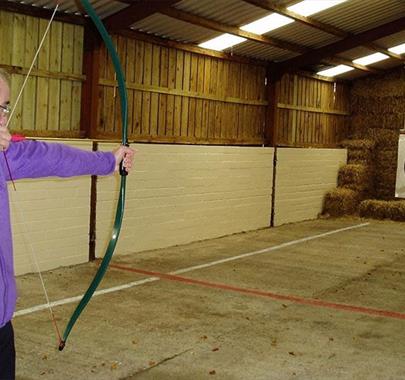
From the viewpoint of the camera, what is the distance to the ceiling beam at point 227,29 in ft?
22.6

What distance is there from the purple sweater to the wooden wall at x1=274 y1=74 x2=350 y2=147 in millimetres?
8343

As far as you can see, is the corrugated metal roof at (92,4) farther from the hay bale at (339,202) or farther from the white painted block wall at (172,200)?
the hay bale at (339,202)

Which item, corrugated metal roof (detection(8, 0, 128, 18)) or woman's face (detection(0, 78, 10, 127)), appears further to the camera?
corrugated metal roof (detection(8, 0, 128, 18))

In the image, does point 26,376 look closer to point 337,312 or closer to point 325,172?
point 337,312

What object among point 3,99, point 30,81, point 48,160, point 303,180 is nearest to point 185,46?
point 30,81

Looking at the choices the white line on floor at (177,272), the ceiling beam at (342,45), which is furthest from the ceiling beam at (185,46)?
the white line on floor at (177,272)

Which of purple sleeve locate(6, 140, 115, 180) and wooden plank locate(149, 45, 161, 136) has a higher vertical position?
wooden plank locate(149, 45, 161, 136)

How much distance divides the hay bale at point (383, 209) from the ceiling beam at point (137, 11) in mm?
6129

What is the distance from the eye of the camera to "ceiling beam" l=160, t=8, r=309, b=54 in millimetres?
6883

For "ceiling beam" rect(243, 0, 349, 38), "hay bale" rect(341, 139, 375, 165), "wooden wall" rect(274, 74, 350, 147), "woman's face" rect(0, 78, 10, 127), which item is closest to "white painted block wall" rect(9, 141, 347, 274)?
"wooden wall" rect(274, 74, 350, 147)

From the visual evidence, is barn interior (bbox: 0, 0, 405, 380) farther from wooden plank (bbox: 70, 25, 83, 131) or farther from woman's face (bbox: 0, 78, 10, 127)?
woman's face (bbox: 0, 78, 10, 127)

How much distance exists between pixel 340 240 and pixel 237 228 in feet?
4.71

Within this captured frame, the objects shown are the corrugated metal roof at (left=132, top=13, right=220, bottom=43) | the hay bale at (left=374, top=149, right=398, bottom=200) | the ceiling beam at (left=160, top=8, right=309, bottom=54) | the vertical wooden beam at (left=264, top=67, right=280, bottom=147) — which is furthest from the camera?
the hay bale at (left=374, top=149, right=398, bottom=200)

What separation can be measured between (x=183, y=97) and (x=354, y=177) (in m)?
4.53
